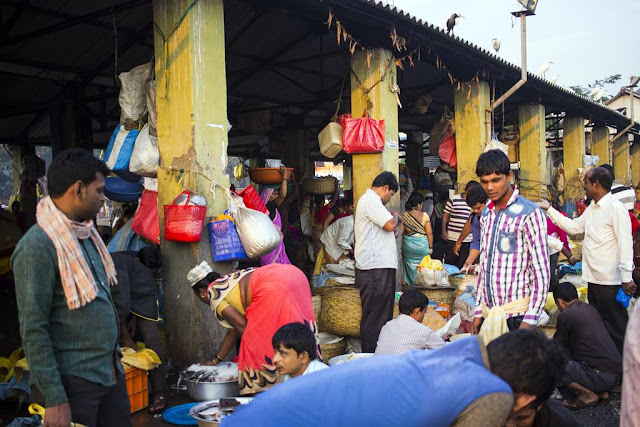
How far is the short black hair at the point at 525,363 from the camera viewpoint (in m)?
1.77

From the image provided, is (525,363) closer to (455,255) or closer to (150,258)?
(150,258)

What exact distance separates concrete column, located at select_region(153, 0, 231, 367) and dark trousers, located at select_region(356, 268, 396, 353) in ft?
4.72

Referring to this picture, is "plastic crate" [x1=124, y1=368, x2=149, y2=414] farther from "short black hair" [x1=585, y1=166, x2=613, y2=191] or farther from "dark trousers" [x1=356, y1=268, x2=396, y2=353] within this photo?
"short black hair" [x1=585, y1=166, x2=613, y2=191]

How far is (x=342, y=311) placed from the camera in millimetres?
6289

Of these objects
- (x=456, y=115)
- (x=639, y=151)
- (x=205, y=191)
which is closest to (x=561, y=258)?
(x=456, y=115)

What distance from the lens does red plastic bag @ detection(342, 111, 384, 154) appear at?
7094 mm

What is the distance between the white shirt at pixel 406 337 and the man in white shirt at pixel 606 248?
157cm

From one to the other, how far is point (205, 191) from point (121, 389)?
2550 mm

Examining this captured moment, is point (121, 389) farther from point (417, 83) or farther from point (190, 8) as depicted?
point (417, 83)

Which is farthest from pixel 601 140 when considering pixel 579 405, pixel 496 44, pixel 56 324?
pixel 56 324

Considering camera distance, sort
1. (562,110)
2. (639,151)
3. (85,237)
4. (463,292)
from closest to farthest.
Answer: (85,237) → (463,292) → (562,110) → (639,151)

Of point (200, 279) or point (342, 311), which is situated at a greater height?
point (200, 279)

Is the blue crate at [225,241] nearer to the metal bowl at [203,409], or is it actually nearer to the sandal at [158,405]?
the sandal at [158,405]

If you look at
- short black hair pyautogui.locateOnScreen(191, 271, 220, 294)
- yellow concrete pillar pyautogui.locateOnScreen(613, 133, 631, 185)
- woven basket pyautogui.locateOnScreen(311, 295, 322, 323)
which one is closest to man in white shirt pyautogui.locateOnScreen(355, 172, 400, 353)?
woven basket pyautogui.locateOnScreen(311, 295, 322, 323)
